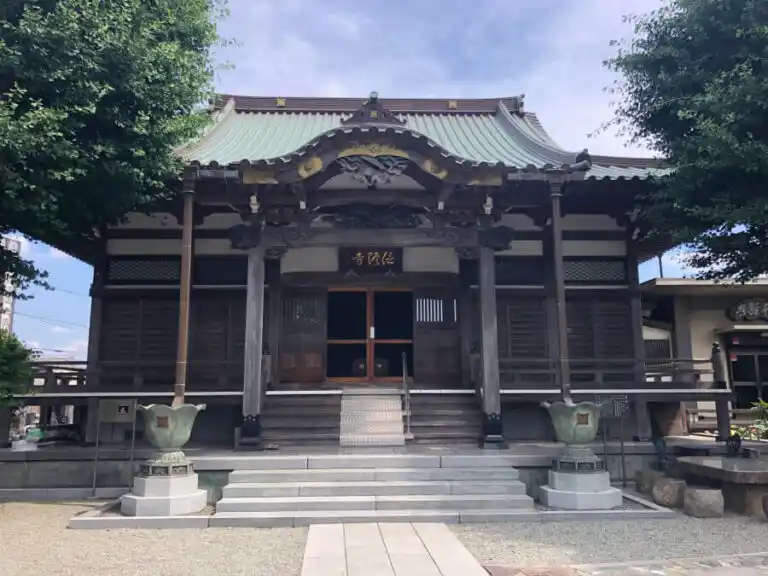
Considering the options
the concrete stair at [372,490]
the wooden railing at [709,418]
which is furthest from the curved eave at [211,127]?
the wooden railing at [709,418]

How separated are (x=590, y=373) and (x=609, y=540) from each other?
479 centimetres

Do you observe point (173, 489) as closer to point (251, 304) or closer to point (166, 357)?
point (251, 304)

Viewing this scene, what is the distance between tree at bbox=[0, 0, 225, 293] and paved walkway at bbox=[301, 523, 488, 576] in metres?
5.29

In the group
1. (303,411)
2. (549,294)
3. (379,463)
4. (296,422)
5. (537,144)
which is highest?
(537,144)

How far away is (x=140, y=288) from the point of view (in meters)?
10.7

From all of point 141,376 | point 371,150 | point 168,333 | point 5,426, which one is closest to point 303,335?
point 168,333

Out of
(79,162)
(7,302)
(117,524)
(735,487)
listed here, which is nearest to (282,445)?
(117,524)

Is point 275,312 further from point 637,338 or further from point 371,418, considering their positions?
point 637,338

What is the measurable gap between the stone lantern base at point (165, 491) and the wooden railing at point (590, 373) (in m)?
4.96

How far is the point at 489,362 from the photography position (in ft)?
29.4

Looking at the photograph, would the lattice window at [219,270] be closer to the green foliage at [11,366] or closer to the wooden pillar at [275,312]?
the wooden pillar at [275,312]

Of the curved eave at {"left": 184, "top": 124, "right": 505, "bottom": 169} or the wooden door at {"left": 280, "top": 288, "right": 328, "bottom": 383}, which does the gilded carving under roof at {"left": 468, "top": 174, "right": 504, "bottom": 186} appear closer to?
the curved eave at {"left": 184, "top": 124, "right": 505, "bottom": 169}

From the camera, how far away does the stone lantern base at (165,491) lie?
6738 mm

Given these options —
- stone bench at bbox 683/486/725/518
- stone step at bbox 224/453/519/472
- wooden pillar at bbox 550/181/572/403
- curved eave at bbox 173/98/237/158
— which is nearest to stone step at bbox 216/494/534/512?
stone step at bbox 224/453/519/472
